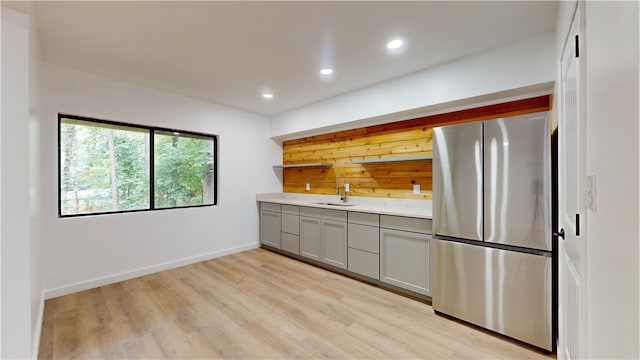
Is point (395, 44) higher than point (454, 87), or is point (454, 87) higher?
point (395, 44)

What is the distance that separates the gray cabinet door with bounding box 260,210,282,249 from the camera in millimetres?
4391

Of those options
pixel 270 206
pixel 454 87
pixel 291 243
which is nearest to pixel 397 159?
pixel 454 87

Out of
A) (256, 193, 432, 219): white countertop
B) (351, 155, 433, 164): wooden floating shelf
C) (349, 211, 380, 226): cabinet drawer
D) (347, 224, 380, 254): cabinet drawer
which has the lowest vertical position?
(347, 224, 380, 254): cabinet drawer

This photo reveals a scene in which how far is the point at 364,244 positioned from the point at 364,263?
0.23m

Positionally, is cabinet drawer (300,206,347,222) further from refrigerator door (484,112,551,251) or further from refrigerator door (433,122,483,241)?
refrigerator door (484,112,551,251)

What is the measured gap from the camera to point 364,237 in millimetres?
3199

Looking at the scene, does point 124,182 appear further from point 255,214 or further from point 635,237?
point 635,237

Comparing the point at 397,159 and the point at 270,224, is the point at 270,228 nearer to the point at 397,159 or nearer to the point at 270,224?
the point at 270,224

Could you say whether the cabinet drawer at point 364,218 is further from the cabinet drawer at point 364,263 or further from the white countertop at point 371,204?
the cabinet drawer at point 364,263

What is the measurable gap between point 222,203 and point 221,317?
7.05 ft

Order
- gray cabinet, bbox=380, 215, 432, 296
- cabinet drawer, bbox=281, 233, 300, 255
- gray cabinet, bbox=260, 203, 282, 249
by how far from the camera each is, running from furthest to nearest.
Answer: gray cabinet, bbox=260, 203, 282, 249
cabinet drawer, bbox=281, 233, 300, 255
gray cabinet, bbox=380, 215, 432, 296

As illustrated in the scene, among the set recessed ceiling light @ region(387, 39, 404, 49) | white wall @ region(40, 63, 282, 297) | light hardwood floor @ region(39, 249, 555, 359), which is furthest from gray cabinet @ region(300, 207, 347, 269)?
recessed ceiling light @ region(387, 39, 404, 49)

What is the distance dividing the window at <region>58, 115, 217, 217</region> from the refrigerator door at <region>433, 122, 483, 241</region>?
3341 mm

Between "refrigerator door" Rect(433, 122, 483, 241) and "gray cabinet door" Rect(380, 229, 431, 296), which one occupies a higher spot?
"refrigerator door" Rect(433, 122, 483, 241)
